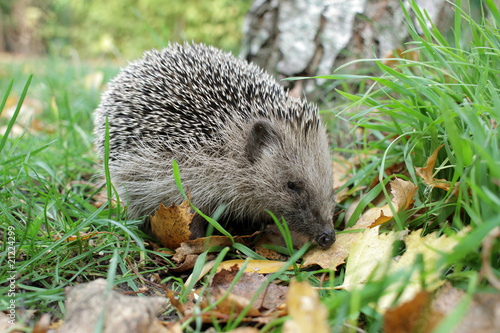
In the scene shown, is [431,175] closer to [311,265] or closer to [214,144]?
[311,265]

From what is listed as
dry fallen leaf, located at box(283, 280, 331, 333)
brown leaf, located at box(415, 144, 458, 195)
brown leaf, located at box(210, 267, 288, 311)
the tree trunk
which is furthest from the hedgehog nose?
the tree trunk

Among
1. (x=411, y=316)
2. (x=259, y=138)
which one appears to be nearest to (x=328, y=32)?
(x=259, y=138)

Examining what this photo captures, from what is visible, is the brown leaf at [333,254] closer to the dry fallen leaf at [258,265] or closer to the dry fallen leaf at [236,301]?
the dry fallen leaf at [258,265]

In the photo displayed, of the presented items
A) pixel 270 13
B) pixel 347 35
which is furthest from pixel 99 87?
pixel 347 35

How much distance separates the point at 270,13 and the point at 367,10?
1.34 m

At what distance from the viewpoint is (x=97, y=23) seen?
26234mm

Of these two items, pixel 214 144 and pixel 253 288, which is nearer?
pixel 253 288

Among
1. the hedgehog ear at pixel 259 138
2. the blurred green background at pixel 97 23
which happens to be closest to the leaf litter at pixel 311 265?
the hedgehog ear at pixel 259 138

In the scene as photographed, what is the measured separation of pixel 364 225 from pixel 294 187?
648mm

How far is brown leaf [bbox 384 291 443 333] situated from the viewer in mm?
1484

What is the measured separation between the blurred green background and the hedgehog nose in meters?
15.6

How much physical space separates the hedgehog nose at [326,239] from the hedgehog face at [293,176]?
0.08 meters

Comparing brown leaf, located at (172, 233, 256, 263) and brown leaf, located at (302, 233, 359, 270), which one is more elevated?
brown leaf, located at (172, 233, 256, 263)

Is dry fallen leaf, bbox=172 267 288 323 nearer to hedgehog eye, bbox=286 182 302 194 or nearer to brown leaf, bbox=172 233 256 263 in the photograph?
brown leaf, bbox=172 233 256 263
